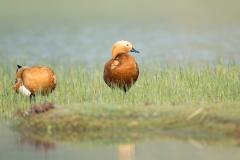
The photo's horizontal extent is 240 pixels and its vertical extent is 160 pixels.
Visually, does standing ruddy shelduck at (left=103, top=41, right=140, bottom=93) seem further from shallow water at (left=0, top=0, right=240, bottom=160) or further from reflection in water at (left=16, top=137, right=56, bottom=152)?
reflection in water at (left=16, top=137, right=56, bottom=152)

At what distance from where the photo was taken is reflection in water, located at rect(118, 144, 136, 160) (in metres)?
7.23

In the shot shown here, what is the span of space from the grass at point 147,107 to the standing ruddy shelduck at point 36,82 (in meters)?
0.12

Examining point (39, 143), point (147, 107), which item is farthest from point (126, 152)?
point (147, 107)

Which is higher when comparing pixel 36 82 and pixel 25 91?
pixel 36 82

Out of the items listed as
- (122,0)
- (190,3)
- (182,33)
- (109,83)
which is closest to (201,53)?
(182,33)

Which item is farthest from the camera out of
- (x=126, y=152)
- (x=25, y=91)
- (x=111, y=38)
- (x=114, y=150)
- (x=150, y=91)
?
(x=111, y=38)

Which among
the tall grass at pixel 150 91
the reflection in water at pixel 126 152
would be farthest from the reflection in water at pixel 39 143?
the tall grass at pixel 150 91

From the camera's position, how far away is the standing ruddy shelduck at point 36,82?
10359mm

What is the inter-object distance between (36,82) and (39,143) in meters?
2.49

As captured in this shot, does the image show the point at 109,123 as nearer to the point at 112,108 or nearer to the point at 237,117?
the point at 112,108

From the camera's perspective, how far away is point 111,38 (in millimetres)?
25422

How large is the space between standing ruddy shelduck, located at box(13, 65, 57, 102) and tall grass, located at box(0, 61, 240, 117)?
0.35 ft

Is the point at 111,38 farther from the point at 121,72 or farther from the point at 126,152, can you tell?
the point at 126,152

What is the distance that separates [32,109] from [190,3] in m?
33.5
